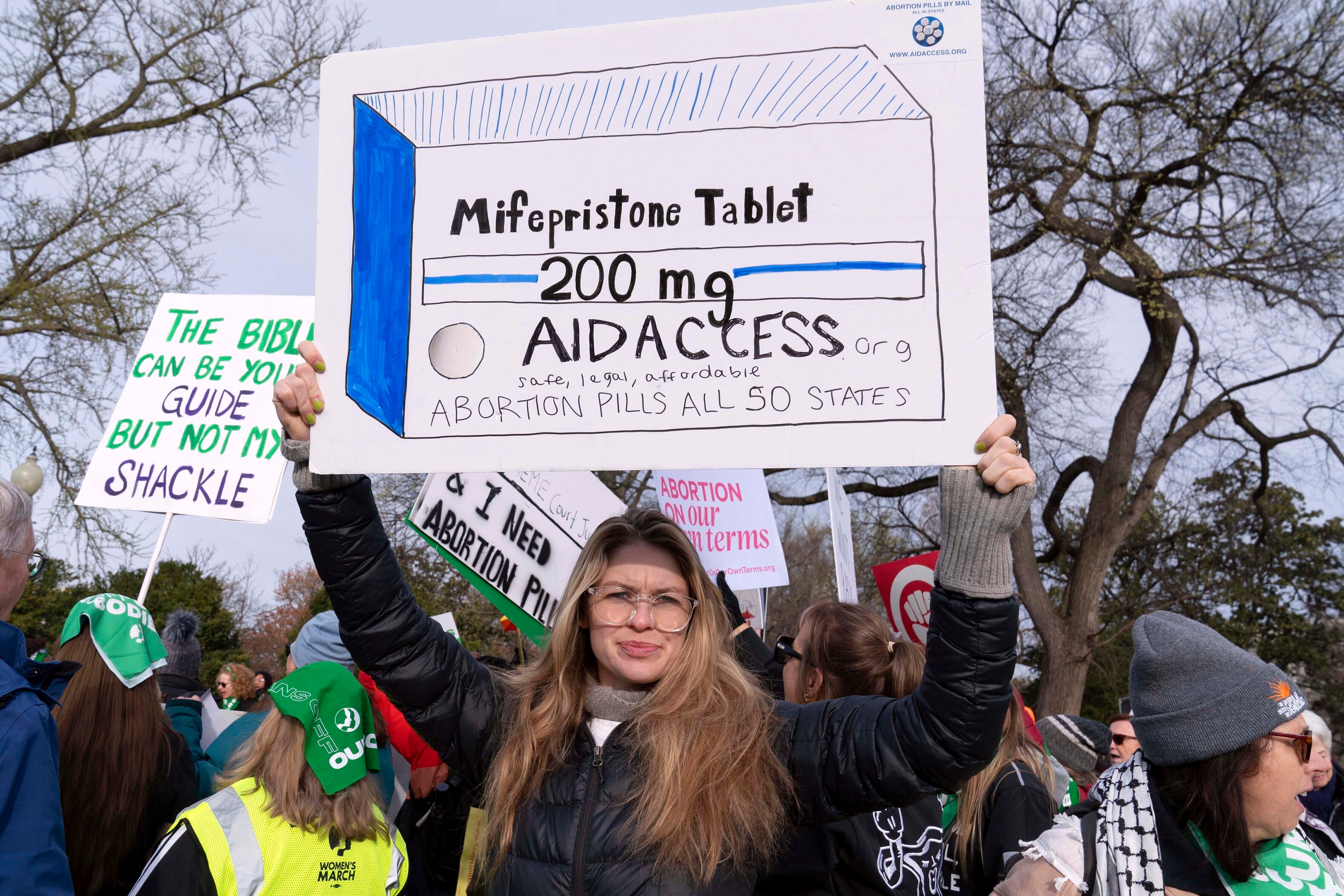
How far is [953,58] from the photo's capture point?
212cm

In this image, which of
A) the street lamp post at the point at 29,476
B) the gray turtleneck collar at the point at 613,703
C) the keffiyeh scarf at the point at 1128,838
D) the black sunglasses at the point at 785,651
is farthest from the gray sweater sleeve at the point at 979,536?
the street lamp post at the point at 29,476

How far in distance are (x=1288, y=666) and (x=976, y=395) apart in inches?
981

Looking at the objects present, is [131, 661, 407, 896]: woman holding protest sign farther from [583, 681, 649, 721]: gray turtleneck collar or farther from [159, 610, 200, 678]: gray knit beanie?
[159, 610, 200, 678]: gray knit beanie

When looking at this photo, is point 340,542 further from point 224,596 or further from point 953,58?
point 224,596

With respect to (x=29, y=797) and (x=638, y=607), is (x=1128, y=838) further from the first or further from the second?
(x=29, y=797)

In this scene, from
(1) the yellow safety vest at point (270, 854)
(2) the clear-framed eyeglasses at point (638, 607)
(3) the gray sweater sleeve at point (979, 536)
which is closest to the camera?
(3) the gray sweater sleeve at point (979, 536)

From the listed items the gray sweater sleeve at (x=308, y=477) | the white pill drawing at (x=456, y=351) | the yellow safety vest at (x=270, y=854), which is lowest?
the yellow safety vest at (x=270, y=854)

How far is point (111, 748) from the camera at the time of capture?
9.54ft

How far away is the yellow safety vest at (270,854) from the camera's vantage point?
8.89ft

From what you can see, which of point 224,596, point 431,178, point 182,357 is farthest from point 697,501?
point 224,596

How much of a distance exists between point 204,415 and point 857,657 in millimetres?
3331

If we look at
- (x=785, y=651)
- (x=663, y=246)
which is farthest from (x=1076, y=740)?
(x=663, y=246)

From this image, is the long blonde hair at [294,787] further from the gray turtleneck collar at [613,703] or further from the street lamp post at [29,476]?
the street lamp post at [29,476]

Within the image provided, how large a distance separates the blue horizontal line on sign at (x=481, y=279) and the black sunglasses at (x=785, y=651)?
1.79 m
